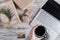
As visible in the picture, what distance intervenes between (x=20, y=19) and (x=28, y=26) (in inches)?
1.9

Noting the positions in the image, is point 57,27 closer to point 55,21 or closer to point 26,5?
point 55,21

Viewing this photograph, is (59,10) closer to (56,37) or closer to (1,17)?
(56,37)

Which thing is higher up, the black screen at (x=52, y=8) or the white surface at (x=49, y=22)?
the black screen at (x=52, y=8)

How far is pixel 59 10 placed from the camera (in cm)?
97

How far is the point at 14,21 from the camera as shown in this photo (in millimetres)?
978

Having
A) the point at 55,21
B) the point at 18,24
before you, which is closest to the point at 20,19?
the point at 18,24

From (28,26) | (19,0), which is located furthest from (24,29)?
(19,0)

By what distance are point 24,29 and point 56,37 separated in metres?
0.15

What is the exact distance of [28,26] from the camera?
98 centimetres

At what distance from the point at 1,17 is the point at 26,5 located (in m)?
0.13

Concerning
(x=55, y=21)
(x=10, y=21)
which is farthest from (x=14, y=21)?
(x=55, y=21)

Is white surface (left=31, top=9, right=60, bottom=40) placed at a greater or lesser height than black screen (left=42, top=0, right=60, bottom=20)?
lesser

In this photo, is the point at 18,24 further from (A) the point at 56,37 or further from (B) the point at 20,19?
(A) the point at 56,37

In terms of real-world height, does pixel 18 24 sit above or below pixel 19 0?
Result: below
